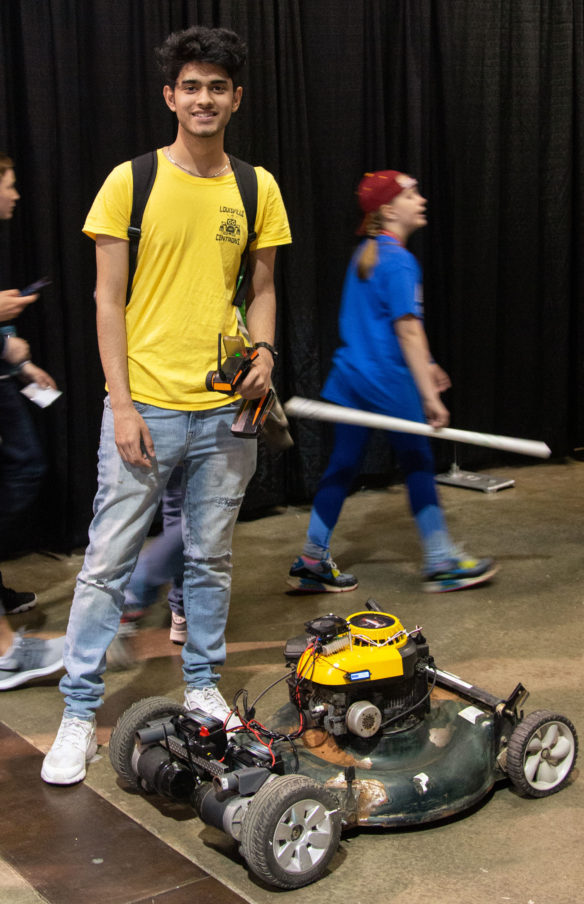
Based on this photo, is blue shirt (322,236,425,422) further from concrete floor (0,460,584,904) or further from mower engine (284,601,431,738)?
mower engine (284,601,431,738)

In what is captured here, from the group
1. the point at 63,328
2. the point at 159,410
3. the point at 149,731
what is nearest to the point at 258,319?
the point at 159,410

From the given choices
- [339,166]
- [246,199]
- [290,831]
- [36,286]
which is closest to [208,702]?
[290,831]

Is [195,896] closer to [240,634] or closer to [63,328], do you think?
[240,634]

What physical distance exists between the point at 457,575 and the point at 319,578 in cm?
48

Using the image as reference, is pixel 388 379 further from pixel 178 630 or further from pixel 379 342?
pixel 178 630

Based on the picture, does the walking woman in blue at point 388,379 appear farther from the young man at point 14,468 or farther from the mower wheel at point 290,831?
the mower wheel at point 290,831

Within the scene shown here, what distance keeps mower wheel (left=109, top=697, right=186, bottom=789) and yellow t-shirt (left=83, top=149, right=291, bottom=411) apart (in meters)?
0.66

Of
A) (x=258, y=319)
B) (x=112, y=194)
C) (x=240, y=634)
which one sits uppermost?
(x=112, y=194)

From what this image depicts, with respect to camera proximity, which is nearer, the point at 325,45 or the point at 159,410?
the point at 159,410

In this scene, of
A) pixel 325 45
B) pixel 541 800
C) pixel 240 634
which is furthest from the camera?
pixel 325 45

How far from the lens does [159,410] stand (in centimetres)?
239

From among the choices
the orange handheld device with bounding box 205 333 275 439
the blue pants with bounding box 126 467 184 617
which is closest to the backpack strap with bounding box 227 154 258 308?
the orange handheld device with bounding box 205 333 275 439

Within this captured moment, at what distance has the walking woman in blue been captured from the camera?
335cm

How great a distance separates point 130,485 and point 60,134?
215cm
